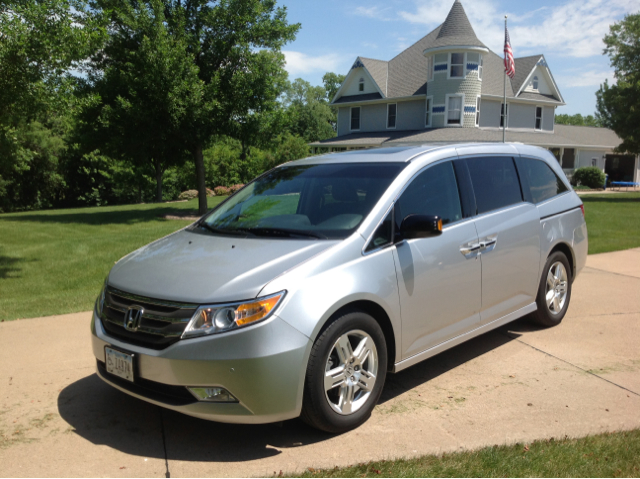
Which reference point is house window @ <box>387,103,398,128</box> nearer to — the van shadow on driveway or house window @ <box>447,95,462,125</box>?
house window @ <box>447,95,462,125</box>

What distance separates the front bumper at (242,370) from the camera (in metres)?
3.27

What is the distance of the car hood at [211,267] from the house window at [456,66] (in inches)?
1242

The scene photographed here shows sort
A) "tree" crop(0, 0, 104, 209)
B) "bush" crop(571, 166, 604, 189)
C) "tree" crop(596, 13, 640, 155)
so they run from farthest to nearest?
"bush" crop(571, 166, 604, 189) < "tree" crop(596, 13, 640, 155) < "tree" crop(0, 0, 104, 209)

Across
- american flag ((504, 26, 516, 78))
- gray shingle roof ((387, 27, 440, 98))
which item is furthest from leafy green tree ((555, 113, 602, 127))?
american flag ((504, 26, 516, 78))

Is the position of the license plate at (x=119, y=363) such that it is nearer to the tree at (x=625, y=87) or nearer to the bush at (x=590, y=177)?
the tree at (x=625, y=87)

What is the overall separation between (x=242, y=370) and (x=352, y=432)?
1001 millimetres

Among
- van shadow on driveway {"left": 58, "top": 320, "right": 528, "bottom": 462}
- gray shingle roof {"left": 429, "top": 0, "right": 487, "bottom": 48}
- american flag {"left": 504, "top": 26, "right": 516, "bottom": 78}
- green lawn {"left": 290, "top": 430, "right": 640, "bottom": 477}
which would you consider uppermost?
gray shingle roof {"left": 429, "top": 0, "right": 487, "bottom": 48}

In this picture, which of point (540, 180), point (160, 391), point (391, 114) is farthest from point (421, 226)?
point (391, 114)

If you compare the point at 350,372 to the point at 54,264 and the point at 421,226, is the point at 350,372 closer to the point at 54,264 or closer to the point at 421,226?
the point at 421,226

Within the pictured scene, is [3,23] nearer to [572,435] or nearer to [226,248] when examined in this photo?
[226,248]

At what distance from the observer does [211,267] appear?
12.1 ft

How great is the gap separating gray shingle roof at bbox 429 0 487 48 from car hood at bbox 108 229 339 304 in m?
31.6

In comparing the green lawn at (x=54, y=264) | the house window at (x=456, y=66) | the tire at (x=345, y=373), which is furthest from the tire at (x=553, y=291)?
the house window at (x=456, y=66)

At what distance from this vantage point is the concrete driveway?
3473 millimetres
